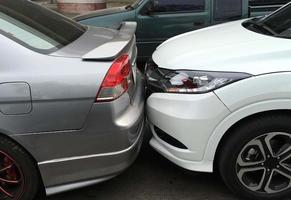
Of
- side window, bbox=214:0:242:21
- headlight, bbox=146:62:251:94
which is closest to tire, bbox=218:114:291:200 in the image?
headlight, bbox=146:62:251:94

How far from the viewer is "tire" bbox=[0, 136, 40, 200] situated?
3105mm

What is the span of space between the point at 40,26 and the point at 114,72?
77cm

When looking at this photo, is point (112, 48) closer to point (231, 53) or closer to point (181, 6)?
→ point (231, 53)

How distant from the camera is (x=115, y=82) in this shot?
Answer: 10.2ft

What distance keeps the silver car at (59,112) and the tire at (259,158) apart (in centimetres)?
71

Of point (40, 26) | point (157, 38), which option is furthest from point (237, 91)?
point (157, 38)

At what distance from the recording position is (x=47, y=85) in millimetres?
3010

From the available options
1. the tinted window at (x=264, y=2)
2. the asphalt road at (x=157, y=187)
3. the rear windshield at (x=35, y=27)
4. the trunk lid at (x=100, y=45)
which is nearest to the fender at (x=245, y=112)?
the asphalt road at (x=157, y=187)

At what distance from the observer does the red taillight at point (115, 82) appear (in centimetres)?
308

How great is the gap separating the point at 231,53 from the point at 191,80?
361 millimetres

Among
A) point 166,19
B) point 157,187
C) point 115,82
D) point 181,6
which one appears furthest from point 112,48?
point 181,6

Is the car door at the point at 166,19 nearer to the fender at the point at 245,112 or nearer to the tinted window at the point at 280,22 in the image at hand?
the tinted window at the point at 280,22

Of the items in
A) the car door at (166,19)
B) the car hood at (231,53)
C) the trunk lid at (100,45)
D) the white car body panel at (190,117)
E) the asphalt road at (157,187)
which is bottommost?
the asphalt road at (157,187)

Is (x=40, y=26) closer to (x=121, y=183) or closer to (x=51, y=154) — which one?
(x=51, y=154)
